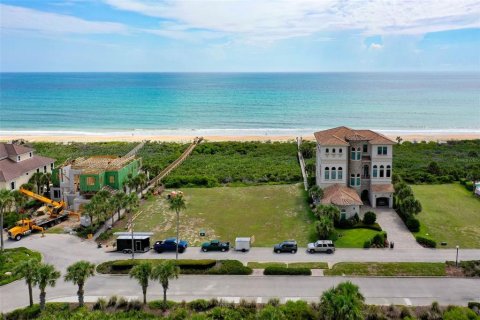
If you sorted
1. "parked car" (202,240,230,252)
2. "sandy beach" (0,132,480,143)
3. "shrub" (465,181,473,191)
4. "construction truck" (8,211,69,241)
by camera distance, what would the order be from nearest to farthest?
"parked car" (202,240,230,252) → "construction truck" (8,211,69,241) → "shrub" (465,181,473,191) → "sandy beach" (0,132,480,143)

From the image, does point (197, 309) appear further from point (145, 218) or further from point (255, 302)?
point (145, 218)

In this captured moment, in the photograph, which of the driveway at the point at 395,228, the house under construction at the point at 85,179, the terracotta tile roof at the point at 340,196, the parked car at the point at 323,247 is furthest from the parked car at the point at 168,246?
the driveway at the point at 395,228

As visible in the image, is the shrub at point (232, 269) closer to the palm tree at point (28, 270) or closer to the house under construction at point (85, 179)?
the palm tree at point (28, 270)

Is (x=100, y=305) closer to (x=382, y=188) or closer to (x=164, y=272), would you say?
(x=164, y=272)

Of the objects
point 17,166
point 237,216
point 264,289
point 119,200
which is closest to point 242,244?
point 264,289

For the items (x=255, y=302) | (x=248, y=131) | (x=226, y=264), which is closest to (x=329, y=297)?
(x=255, y=302)

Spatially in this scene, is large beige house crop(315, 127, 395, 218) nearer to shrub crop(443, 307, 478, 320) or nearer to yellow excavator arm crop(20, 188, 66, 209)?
shrub crop(443, 307, 478, 320)

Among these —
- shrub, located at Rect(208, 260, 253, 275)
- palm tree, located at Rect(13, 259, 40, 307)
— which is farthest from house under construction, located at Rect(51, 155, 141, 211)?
palm tree, located at Rect(13, 259, 40, 307)
